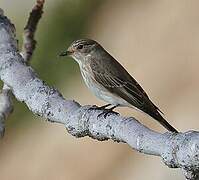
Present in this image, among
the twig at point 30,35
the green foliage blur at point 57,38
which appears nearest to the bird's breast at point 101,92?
the twig at point 30,35

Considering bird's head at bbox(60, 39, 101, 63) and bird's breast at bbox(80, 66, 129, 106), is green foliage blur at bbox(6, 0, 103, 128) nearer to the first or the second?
bird's head at bbox(60, 39, 101, 63)

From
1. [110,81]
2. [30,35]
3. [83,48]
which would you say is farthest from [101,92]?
[30,35]

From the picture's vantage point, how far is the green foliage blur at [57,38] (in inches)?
523

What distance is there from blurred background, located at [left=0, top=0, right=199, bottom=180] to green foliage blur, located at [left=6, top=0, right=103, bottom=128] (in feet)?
0.05

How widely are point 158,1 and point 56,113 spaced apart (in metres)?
9.87

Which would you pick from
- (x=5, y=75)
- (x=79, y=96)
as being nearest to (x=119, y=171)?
(x=79, y=96)

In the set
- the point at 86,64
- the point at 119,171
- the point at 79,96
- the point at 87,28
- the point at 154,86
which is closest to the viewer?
the point at 86,64

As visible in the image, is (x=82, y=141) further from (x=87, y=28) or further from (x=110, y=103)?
(x=110, y=103)

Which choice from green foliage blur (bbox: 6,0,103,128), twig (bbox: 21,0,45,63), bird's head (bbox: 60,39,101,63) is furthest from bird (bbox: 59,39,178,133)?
green foliage blur (bbox: 6,0,103,128)

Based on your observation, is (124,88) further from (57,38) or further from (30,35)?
(57,38)

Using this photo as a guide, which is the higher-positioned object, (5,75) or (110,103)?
(5,75)

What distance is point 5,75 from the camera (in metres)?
4.53

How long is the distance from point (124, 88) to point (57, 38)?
8202 mm

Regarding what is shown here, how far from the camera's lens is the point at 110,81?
18.6ft
